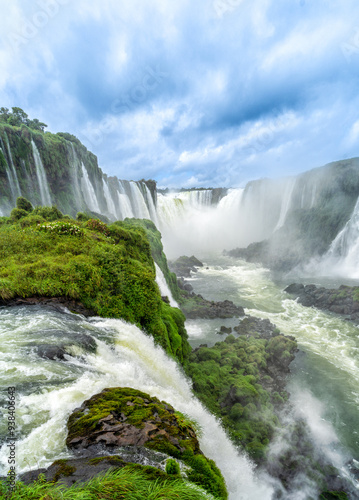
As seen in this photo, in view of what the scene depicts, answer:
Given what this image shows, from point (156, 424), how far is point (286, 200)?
61019mm

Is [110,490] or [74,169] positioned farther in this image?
[74,169]

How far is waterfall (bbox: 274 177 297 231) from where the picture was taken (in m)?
56.2

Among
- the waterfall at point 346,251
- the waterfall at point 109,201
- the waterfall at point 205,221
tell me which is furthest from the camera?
the waterfall at point 205,221

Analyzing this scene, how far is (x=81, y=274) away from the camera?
31.0 feet

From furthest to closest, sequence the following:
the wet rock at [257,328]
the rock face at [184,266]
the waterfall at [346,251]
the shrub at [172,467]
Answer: the rock face at [184,266], the waterfall at [346,251], the wet rock at [257,328], the shrub at [172,467]

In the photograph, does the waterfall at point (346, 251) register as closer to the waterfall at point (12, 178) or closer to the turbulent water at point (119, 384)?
the turbulent water at point (119, 384)

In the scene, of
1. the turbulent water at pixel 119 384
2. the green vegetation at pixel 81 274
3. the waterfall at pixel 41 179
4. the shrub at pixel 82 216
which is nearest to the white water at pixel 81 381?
the turbulent water at pixel 119 384

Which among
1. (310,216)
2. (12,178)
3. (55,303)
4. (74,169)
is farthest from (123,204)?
(55,303)

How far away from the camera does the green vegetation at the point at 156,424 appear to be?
14.0 ft

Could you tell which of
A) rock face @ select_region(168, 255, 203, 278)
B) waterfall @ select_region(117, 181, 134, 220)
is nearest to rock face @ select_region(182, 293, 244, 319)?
rock face @ select_region(168, 255, 203, 278)

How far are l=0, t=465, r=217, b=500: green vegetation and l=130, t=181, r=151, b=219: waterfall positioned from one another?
57.2 m

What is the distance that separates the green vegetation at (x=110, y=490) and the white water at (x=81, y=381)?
94 centimetres

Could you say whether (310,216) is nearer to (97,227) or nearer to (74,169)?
(74,169)

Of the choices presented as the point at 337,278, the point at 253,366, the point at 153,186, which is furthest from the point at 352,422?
the point at 153,186
